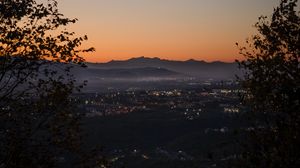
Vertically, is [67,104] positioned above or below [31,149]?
above

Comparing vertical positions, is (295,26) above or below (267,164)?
above

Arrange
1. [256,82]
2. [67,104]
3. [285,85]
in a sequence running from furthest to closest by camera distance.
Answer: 1. [256,82]
2. [285,85]
3. [67,104]

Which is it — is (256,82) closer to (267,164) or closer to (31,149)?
(267,164)

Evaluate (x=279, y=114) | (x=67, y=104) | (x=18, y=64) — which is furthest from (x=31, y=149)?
(x=279, y=114)

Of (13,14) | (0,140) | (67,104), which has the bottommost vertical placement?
(0,140)

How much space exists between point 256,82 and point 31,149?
12470 mm

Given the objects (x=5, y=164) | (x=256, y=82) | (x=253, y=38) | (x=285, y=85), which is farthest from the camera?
(x=253, y=38)

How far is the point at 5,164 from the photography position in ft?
57.7

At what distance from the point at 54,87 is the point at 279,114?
37.5 feet

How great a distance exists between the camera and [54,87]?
19312mm

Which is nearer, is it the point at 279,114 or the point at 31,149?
the point at 31,149

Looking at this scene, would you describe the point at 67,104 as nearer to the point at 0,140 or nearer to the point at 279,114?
the point at 0,140

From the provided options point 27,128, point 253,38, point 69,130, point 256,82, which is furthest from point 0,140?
point 253,38

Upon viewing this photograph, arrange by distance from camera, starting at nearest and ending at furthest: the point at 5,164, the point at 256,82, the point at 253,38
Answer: the point at 5,164 → the point at 256,82 → the point at 253,38
